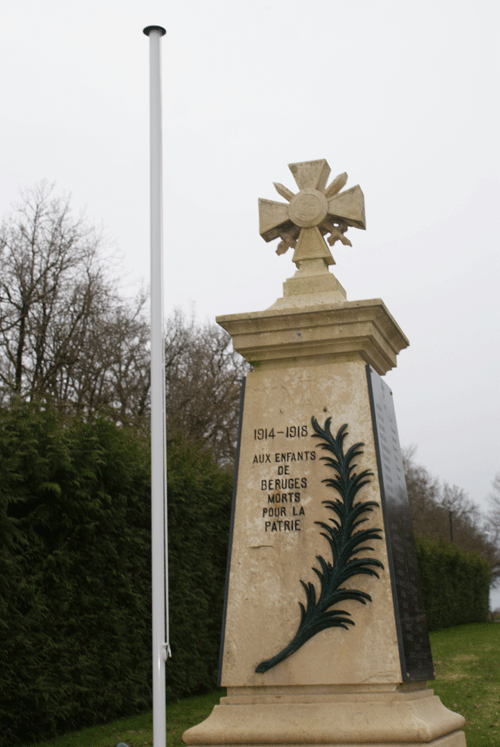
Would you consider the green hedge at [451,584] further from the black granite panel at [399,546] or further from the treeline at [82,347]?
the black granite panel at [399,546]

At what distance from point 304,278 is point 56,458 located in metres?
3.49

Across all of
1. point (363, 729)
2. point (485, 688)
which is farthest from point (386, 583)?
point (485, 688)

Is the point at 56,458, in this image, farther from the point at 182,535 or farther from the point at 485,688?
the point at 485,688

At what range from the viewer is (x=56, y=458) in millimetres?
7527

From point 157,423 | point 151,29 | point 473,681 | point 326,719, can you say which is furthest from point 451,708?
point 151,29

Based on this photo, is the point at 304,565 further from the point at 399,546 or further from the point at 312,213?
the point at 312,213

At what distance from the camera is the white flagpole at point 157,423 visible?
145 inches

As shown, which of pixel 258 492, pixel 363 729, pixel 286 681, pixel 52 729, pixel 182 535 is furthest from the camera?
pixel 182 535

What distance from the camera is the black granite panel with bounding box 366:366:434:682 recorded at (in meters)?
4.34

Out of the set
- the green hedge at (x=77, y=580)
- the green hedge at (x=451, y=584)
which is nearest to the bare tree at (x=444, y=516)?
the green hedge at (x=451, y=584)

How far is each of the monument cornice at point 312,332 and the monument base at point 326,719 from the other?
1.85m

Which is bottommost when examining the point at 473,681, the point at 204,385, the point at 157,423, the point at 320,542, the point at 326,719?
the point at 473,681

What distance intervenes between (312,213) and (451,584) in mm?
19654

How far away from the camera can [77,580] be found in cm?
781
